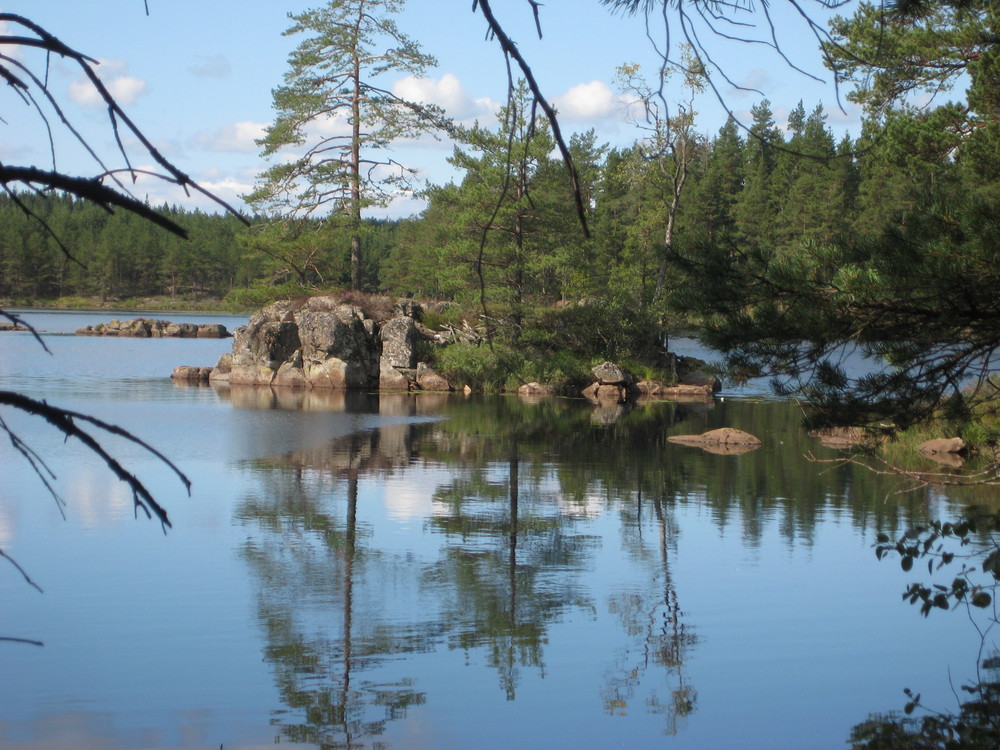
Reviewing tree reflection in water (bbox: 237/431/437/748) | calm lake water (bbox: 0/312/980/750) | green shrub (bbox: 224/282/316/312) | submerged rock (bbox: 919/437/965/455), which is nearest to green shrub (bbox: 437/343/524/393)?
green shrub (bbox: 224/282/316/312)

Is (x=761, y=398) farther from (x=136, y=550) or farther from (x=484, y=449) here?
(x=136, y=550)

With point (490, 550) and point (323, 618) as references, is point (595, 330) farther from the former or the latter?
point (323, 618)

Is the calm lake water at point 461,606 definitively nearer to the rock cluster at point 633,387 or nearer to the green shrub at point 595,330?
the rock cluster at point 633,387

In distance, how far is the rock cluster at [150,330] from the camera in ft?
196

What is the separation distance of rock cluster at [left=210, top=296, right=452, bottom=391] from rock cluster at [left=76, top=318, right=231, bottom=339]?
29.7m

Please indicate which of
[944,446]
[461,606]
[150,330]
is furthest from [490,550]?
[150,330]

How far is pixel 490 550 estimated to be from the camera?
35.5 feet

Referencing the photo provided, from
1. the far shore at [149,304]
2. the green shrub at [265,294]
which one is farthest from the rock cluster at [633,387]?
the far shore at [149,304]

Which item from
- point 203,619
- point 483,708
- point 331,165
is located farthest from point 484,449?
point 331,165

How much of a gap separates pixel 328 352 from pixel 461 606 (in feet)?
77.7

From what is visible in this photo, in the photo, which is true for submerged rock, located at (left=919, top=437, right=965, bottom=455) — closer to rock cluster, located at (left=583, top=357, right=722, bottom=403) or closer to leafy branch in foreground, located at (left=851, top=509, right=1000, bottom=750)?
leafy branch in foreground, located at (left=851, top=509, right=1000, bottom=750)

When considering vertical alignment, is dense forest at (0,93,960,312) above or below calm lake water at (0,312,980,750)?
above

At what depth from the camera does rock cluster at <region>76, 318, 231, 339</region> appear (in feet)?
196

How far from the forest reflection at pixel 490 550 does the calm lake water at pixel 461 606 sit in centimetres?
4
